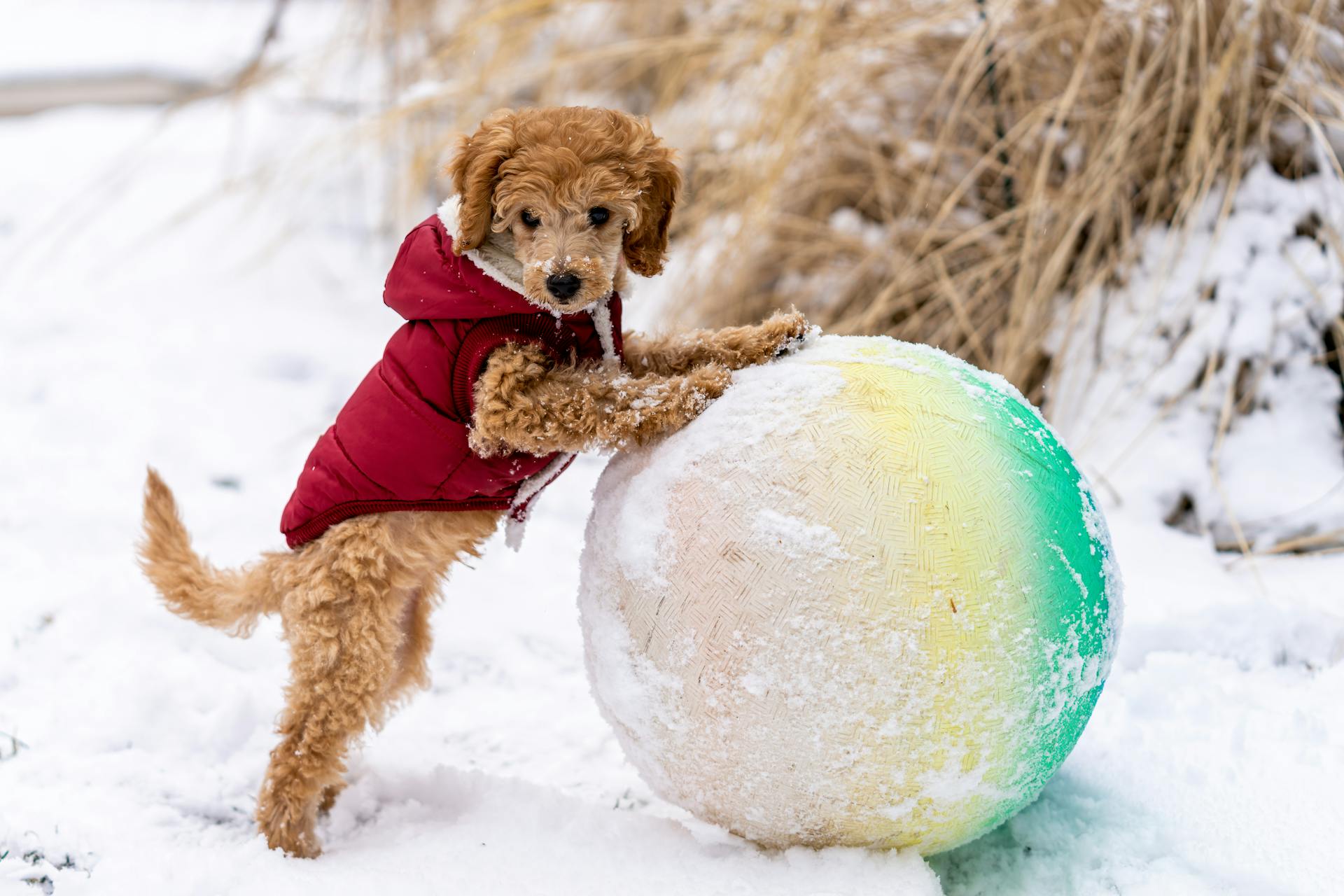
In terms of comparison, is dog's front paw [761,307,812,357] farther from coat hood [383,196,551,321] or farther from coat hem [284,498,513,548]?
coat hem [284,498,513,548]

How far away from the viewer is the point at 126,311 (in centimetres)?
564

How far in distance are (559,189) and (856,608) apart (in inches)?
37.2

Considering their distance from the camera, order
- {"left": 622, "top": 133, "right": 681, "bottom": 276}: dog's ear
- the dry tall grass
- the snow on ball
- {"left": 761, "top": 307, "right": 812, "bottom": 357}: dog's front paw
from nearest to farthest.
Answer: the snow on ball
{"left": 622, "top": 133, "right": 681, "bottom": 276}: dog's ear
{"left": 761, "top": 307, "right": 812, "bottom": 357}: dog's front paw
the dry tall grass

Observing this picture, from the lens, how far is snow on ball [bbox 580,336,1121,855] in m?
2.04

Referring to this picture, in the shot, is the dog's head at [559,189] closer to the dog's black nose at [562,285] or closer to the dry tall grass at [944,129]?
the dog's black nose at [562,285]

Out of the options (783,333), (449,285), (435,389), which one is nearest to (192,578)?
(435,389)

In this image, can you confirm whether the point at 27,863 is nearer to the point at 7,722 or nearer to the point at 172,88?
the point at 7,722

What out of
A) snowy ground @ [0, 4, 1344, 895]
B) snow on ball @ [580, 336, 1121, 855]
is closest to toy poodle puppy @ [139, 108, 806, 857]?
snow on ball @ [580, 336, 1121, 855]

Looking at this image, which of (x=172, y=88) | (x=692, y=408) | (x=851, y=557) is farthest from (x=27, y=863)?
(x=172, y=88)

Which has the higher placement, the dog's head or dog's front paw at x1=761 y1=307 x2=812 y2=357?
the dog's head

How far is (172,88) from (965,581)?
30.9ft

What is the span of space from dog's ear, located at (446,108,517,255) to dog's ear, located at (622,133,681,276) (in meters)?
0.27

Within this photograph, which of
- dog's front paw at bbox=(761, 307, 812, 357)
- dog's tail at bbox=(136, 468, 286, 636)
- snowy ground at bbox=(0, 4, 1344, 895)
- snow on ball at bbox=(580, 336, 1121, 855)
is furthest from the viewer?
dog's tail at bbox=(136, 468, 286, 636)

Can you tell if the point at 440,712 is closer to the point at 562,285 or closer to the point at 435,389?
the point at 435,389
